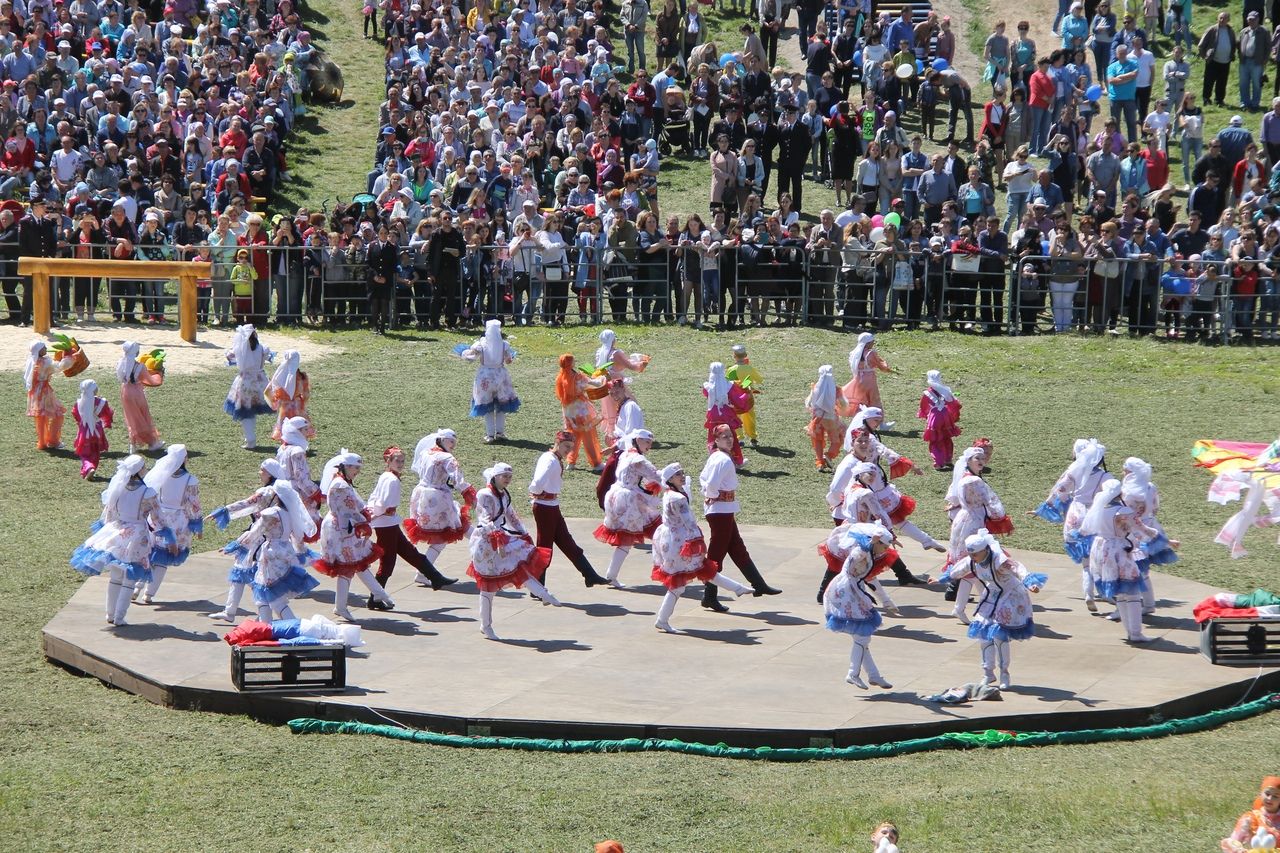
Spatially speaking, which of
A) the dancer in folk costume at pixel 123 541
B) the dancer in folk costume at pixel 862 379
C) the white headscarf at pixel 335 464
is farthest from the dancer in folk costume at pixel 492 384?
the dancer in folk costume at pixel 123 541

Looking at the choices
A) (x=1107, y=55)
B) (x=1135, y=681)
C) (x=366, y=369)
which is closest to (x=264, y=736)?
(x=1135, y=681)

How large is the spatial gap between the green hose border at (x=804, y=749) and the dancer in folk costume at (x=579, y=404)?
747 cm

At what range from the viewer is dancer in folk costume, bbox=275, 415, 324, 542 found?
1554cm

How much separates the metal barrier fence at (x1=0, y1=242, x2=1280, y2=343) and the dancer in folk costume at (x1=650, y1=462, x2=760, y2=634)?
41.0 feet

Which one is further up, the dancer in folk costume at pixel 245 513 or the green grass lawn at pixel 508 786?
the dancer in folk costume at pixel 245 513

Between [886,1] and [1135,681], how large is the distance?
2495 centimetres

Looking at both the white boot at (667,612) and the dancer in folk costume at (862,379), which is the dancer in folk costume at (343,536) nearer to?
the white boot at (667,612)

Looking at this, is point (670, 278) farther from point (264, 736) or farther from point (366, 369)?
point (264, 736)

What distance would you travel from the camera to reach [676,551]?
47.0ft

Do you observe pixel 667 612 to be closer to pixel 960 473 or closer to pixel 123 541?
pixel 960 473

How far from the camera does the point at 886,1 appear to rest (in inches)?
1409

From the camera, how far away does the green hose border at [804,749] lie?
1191 centimetres

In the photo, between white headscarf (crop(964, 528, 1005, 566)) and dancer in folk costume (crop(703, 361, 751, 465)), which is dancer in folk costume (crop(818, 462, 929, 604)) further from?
dancer in folk costume (crop(703, 361, 751, 465))

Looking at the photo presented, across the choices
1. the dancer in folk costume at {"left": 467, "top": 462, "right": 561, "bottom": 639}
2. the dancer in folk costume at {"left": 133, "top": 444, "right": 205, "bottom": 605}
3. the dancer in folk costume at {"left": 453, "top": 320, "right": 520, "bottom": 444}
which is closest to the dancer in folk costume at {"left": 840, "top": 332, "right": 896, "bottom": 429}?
the dancer in folk costume at {"left": 453, "top": 320, "right": 520, "bottom": 444}
